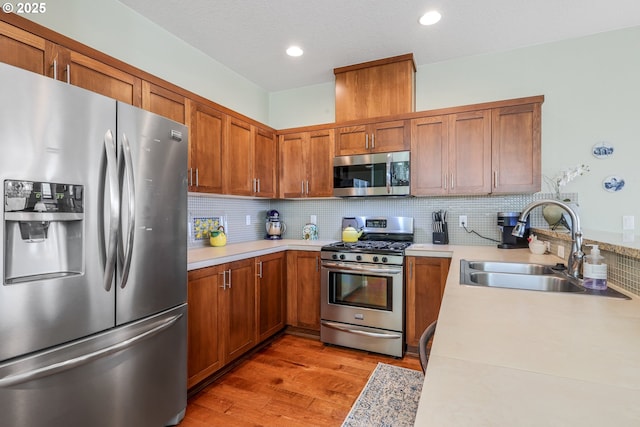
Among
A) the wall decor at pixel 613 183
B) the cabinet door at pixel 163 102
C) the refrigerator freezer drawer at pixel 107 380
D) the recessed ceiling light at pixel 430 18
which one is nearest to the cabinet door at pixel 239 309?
the refrigerator freezer drawer at pixel 107 380

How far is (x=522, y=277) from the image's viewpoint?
1664 mm

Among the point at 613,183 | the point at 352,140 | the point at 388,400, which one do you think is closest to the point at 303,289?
the point at 388,400

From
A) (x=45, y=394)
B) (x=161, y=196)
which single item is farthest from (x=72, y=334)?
(x=161, y=196)

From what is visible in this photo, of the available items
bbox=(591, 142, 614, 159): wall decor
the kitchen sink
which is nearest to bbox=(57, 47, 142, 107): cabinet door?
the kitchen sink

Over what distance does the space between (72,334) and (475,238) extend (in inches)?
120

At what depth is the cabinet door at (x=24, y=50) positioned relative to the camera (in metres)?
1.39

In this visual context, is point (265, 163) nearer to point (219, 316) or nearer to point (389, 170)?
point (389, 170)

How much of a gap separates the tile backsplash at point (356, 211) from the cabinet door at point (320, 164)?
1.06 ft

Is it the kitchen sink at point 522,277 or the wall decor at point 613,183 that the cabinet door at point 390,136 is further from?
the wall decor at point 613,183

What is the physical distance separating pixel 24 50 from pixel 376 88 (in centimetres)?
262

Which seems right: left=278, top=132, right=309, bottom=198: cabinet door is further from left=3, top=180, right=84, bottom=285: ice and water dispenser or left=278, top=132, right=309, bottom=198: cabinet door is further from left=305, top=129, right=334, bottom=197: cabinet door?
left=3, top=180, right=84, bottom=285: ice and water dispenser

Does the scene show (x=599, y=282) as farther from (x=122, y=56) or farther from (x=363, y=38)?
(x=122, y=56)

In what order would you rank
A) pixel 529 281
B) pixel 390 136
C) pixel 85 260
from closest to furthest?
pixel 85 260 < pixel 529 281 < pixel 390 136

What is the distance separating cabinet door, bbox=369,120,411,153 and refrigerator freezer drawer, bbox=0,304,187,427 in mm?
2169
